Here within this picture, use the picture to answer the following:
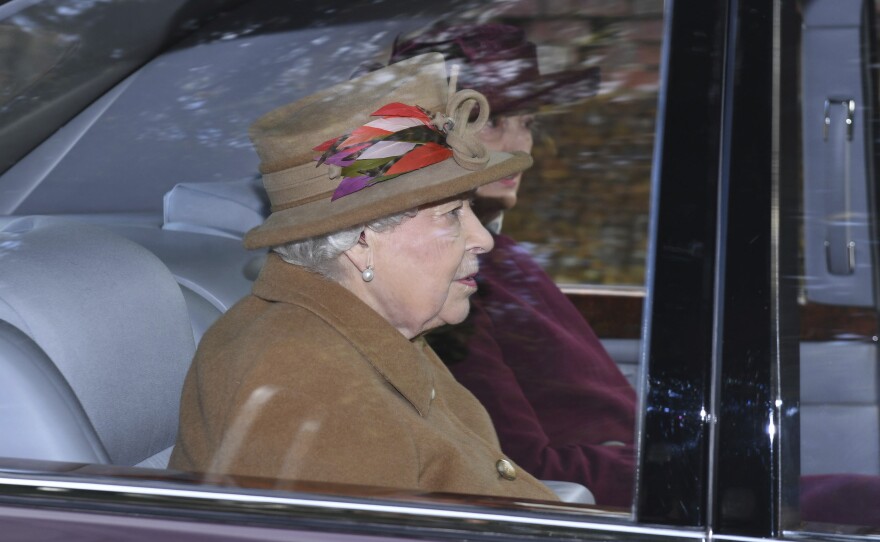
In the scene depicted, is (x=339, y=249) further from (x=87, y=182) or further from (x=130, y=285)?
(x=87, y=182)

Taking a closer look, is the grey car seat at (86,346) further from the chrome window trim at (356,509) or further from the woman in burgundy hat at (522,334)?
the woman in burgundy hat at (522,334)

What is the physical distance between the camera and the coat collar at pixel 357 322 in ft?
5.11

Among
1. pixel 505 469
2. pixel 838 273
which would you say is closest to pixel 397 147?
pixel 505 469

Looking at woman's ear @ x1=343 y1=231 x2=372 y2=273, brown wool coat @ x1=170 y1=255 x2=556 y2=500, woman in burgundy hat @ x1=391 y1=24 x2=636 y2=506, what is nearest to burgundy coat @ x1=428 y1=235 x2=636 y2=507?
woman in burgundy hat @ x1=391 y1=24 x2=636 y2=506

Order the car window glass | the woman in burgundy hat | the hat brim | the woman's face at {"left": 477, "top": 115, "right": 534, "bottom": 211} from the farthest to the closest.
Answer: the woman's face at {"left": 477, "top": 115, "right": 534, "bottom": 211}, the woman in burgundy hat, the hat brim, the car window glass

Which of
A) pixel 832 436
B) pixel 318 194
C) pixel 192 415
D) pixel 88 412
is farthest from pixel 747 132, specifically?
pixel 88 412

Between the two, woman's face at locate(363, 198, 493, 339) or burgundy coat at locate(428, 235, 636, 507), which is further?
burgundy coat at locate(428, 235, 636, 507)

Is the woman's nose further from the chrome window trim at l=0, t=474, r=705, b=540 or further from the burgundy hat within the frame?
the chrome window trim at l=0, t=474, r=705, b=540

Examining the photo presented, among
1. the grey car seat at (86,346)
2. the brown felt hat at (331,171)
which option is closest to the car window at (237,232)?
the grey car seat at (86,346)

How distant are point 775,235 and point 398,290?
0.59 m

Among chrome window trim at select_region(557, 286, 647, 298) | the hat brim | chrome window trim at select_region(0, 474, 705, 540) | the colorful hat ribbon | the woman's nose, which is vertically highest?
the colorful hat ribbon

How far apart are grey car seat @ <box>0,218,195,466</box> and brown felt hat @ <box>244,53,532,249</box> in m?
0.22

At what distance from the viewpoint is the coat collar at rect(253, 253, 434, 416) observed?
5.11 feet

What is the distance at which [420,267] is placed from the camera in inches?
64.2
